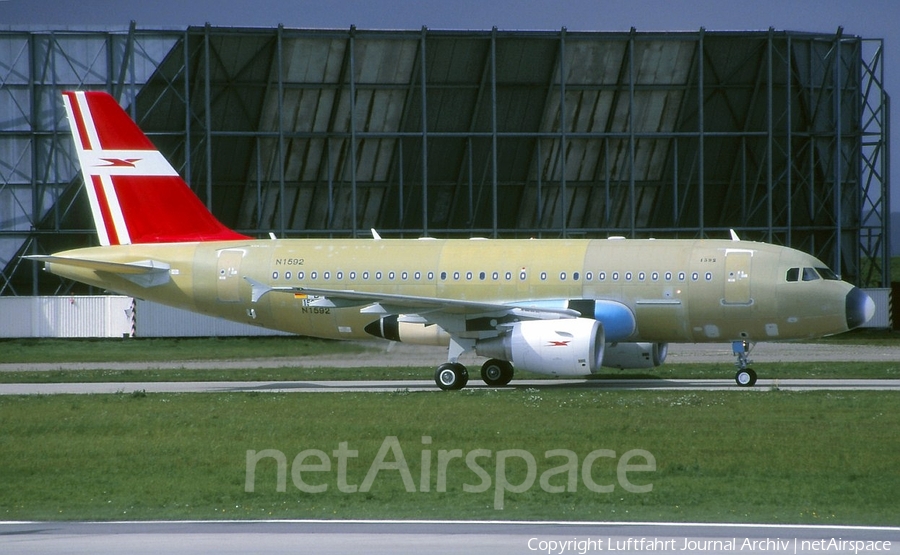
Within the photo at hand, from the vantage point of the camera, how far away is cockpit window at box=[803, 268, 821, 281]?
29.3 meters

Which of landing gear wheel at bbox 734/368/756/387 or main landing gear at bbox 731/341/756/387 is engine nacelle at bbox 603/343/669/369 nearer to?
main landing gear at bbox 731/341/756/387

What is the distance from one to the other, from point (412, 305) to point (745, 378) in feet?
26.6

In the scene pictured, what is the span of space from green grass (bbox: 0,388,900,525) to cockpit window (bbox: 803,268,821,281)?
13.6 ft

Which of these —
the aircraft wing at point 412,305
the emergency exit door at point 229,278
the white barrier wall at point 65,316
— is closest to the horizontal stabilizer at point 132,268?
the emergency exit door at point 229,278

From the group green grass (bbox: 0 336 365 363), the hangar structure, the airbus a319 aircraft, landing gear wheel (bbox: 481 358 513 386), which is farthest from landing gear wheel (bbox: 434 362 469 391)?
the hangar structure

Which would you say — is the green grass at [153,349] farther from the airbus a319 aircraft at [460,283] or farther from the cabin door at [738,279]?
the cabin door at [738,279]

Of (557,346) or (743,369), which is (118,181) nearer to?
(557,346)

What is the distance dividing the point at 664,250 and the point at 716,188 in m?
26.7

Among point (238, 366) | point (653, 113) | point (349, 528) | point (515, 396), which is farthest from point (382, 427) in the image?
point (653, 113)

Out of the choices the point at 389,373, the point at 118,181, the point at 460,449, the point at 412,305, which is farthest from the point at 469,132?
the point at 460,449

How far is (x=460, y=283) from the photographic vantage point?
3066cm

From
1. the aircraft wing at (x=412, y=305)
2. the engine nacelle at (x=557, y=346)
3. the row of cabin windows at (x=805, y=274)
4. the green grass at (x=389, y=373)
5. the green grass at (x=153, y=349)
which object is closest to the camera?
the engine nacelle at (x=557, y=346)

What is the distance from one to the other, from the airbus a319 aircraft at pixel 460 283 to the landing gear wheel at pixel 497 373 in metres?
0.04

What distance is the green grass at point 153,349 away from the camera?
39.5 metres
